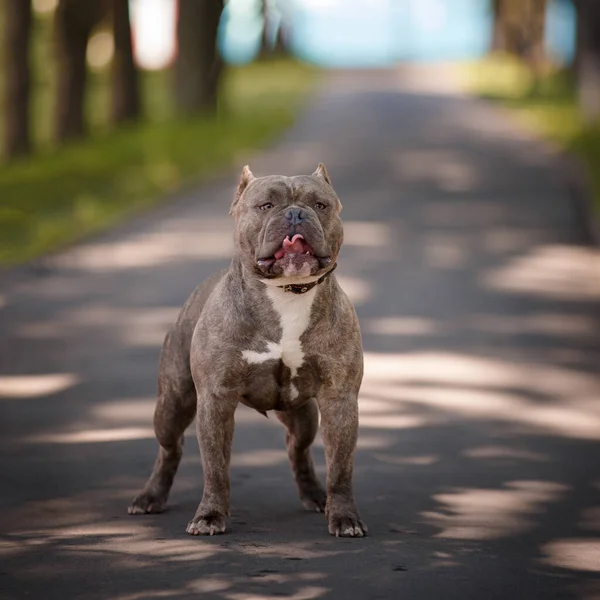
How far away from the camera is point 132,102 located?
34.2 metres

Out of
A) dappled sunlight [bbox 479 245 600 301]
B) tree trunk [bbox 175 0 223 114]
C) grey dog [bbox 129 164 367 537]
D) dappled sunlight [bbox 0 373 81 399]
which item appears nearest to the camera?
grey dog [bbox 129 164 367 537]

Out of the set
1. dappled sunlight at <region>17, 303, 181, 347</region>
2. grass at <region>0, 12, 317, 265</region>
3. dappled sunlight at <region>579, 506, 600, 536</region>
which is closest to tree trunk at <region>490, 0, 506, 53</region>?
grass at <region>0, 12, 317, 265</region>

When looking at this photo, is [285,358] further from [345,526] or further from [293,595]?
[293,595]

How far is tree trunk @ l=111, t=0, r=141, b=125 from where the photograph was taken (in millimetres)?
32625

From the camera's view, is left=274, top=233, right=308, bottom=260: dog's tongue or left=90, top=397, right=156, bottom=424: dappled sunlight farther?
left=90, top=397, right=156, bottom=424: dappled sunlight

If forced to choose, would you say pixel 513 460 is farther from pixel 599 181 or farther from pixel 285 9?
pixel 285 9

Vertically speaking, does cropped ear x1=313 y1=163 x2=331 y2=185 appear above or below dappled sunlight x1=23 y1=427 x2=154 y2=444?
above

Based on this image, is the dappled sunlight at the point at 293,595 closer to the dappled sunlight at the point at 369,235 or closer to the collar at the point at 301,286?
the collar at the point at 301,286

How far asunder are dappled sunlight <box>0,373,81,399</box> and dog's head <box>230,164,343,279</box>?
175 inches

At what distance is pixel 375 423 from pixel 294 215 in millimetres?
3786

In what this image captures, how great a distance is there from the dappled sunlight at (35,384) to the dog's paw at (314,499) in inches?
147

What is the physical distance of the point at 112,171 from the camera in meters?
24.9

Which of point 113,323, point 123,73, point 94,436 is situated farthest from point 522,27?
point 94,436

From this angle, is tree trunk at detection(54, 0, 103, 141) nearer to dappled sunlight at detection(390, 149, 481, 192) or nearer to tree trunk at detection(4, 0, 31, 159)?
tree trunk at detection(4, 0, 31, 159)
